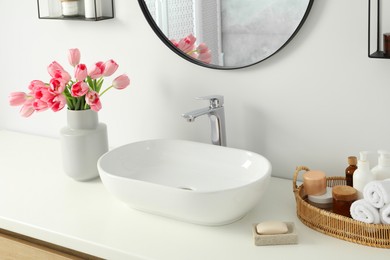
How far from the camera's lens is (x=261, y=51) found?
212 centimetres

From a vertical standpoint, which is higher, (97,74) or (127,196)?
(97,74)

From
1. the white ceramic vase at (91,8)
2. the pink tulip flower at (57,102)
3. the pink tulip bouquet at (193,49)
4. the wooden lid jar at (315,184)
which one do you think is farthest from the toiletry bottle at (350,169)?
the white ceramic vase at (91,8)

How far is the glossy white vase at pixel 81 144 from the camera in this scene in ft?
7.33

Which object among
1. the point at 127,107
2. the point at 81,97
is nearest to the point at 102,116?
the point at 127,107

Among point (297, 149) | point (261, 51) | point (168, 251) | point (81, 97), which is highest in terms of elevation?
point (261, 51)

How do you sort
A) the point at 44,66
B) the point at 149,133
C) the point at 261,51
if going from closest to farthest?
the point at 261,51 → the point at 149,133 → the point at 44,66

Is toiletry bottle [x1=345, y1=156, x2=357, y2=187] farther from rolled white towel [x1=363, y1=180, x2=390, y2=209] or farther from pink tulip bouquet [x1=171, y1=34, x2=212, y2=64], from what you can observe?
pink tulip bouquet [x1=171, y1=34, x2=212, y2=64]

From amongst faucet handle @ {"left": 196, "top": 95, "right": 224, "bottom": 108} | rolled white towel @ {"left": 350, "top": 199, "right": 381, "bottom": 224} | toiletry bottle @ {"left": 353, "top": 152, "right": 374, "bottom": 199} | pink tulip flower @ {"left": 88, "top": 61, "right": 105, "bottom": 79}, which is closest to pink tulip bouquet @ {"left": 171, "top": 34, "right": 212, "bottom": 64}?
faucet handle @ {"left": 196, "top": 95, "right": 224, "bottom": 108}

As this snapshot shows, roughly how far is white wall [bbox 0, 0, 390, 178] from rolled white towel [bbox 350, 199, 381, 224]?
0.35 metres

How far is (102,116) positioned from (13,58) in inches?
20.2

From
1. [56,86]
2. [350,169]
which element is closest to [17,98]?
[56,86]

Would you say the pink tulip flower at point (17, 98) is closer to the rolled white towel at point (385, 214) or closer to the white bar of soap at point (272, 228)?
the white bar of soap at point (272, 228)

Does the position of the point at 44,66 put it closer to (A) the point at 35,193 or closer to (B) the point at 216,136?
(A) the point at 35,193

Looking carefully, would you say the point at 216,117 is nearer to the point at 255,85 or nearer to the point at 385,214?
the point at 255,85
